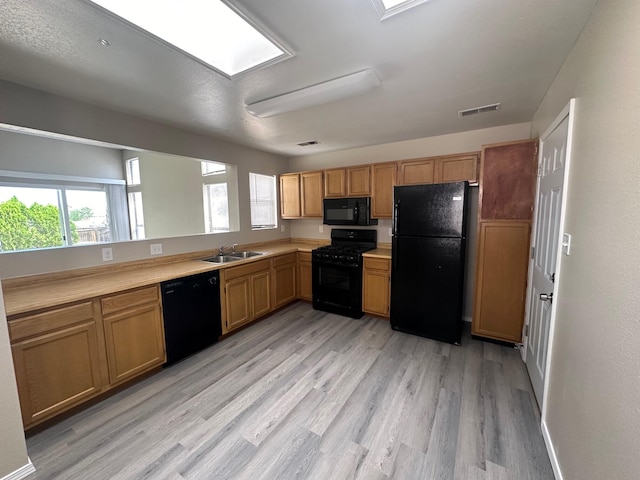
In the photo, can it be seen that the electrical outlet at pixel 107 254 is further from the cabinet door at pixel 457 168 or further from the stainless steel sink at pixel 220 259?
the cabinet door at pixel 457 168

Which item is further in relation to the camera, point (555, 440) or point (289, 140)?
point (289, 140)

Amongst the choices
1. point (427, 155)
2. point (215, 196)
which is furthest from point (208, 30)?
point (215, 196)

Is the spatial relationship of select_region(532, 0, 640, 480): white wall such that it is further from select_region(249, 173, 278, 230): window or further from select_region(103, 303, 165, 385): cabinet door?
select_region(249, 173, 278, 230): window

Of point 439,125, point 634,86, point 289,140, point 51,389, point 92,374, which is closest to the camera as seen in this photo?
point 634,86

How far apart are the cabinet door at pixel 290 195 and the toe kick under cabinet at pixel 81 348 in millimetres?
2530

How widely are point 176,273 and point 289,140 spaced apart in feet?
7.43

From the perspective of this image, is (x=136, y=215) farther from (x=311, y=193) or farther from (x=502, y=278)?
(x=502, y=278)

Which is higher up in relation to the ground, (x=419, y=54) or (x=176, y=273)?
(x=419, y=54)

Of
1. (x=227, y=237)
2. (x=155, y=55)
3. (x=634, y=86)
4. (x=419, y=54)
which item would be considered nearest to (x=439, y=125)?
(x=419, y=54)

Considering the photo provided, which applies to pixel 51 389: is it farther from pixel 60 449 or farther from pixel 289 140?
pixel 289 140

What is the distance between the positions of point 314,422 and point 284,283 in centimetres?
222

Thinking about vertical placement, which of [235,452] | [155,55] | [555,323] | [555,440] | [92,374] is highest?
[155,55]

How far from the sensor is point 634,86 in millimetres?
932

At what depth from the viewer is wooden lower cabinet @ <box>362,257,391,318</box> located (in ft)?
11.2
